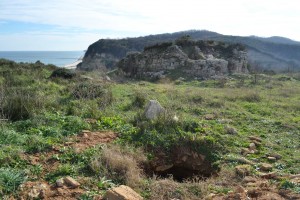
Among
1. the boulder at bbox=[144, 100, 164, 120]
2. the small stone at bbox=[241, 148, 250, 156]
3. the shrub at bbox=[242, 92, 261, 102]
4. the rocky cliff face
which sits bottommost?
the small stone at bbox=[241, 148, 250, 156]

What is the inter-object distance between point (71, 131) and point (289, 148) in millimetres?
4589

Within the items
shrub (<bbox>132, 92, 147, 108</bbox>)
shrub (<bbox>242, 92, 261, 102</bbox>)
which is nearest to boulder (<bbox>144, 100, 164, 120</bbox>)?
shrub (<bbox>132, 92, 147, 108</bbox>)

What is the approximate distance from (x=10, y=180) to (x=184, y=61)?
23650mm

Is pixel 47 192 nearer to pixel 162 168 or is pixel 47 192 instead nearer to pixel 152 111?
pixel 162 168

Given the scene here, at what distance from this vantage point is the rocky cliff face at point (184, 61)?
85.8ft

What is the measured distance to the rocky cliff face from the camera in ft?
85.8

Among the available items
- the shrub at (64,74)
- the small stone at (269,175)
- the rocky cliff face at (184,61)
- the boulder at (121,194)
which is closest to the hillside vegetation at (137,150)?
the small stone at (269,175)

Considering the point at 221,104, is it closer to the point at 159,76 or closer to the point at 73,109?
the point at 73,109

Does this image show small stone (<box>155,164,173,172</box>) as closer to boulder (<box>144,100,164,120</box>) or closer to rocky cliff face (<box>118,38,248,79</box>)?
boulder (<box>144,100,164,120</box>)

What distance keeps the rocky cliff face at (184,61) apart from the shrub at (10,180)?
21.1m

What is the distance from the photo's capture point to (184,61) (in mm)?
27219

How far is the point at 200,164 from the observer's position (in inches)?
254

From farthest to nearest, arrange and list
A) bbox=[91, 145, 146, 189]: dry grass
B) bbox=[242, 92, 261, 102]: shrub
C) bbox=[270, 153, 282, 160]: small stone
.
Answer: bbox=[242, 92, 261, 102]: shrub → bbox=[270, 153, 282, 160]: small stone → bbox=[91, 145, 146, 189]: dry grass

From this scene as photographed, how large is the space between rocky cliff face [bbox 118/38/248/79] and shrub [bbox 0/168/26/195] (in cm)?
2113
